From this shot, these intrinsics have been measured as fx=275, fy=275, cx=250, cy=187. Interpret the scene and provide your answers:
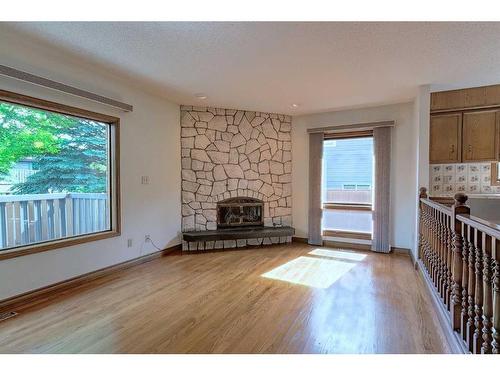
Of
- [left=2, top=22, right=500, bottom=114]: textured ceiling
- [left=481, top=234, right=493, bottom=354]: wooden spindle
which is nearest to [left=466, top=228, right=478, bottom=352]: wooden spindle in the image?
[left=481, top=234, right=493, bottom=354]: wooden spindle

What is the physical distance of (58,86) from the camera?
2875 millimetres

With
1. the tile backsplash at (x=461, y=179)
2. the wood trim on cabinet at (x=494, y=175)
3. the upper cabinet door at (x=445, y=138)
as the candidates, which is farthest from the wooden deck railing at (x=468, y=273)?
the wood trim on cabinet at (x=494, y=175)

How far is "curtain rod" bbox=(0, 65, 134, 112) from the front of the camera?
2.48 metres

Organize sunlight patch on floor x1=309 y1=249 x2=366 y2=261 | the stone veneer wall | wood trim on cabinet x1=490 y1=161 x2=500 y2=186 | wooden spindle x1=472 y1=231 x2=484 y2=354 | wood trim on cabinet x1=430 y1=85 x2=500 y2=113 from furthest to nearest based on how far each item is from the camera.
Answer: the stone veneer wall, sunlight patch on floor x1=309 y1=249 x2=366 y2=261, wood trim on cabinet x1=490 y1=161 x2=500 y2=186, wood trim on cabinet x1=430 y1=85 x2=500 y2=113, wooden spindle x1=472 y1=231 x2=484 y2=354

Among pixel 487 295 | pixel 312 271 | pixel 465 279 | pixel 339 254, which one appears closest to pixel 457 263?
pixel 465 279

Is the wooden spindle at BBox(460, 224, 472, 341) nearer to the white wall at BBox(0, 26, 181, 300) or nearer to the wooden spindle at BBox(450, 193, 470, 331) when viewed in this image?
the wooden spindle at BBox(450, 193, 470, 331)

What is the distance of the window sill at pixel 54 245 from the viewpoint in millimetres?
2613

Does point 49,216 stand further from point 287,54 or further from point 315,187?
point 315,187

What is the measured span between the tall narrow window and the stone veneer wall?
2.49 ft

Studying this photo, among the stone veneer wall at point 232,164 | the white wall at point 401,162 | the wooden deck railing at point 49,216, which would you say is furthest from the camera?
the stone veneer wall at point 232,164

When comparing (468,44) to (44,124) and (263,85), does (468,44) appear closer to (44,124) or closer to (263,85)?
(263,85)

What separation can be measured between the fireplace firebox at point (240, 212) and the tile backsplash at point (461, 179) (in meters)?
2.94

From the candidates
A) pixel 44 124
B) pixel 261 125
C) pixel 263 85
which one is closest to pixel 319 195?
pixel 261 125

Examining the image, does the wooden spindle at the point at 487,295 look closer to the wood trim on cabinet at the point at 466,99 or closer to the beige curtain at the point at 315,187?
the wood trim on cabinet at the point at 466,99
